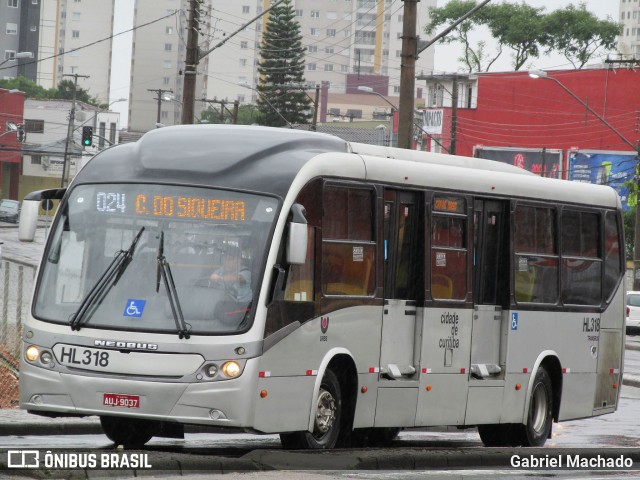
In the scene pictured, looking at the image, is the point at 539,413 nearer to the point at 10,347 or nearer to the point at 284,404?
the point at 284,404

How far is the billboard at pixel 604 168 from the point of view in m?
74.5

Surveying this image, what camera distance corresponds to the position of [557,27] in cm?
12194

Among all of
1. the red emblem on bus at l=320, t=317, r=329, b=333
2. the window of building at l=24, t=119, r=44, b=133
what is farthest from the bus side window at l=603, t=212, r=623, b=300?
the window of building at l=24, t=119, r=44, b=133

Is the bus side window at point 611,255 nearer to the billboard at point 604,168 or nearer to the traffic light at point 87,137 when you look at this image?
the traffic light at point 87,137

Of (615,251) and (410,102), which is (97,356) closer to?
(615,251)

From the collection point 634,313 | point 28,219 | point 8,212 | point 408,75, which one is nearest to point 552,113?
point 8,212

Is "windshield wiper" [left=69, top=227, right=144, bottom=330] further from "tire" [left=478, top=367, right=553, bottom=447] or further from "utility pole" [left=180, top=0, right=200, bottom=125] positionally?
"utility pole" [left=180, top=0, right=200, bottom=125]

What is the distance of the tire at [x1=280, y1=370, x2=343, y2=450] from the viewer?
12828 mm

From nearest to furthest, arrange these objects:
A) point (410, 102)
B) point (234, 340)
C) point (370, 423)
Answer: point (234, 340), point (370, 423), point (410, 102)

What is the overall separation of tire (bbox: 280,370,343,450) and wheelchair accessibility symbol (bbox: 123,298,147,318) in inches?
68.1

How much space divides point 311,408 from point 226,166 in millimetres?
2191

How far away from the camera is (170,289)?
1205cm

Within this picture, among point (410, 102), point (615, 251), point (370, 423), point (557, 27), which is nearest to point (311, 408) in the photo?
point (370, 423)

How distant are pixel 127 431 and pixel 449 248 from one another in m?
3.75
